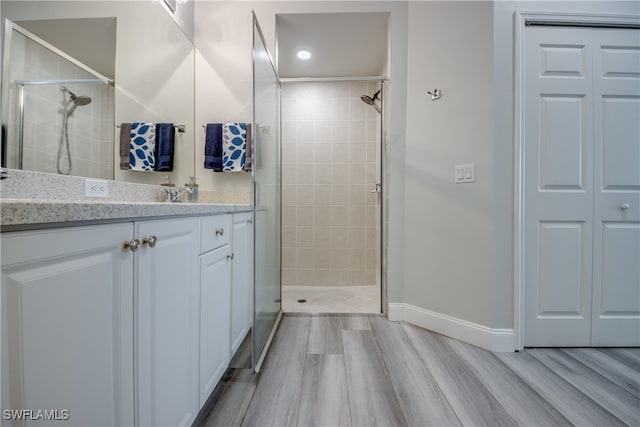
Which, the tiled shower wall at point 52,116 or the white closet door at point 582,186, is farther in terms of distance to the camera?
the white closet door at point 582,186

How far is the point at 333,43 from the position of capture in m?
2.40

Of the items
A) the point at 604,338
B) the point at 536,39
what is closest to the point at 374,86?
the point at 536,39

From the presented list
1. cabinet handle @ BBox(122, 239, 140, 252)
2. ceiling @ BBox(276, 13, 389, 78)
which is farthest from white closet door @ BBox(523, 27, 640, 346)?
Answer: cabinet handle @ BBox(122, 239, 140, 252)

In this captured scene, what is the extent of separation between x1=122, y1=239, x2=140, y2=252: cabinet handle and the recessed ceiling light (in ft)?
8.11

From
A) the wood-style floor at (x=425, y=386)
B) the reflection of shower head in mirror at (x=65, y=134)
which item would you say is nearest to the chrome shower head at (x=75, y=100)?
the reflection of shower head in mirror at (x=65, y=134)

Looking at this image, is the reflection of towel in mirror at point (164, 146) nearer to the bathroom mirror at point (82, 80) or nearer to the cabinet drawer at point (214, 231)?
the bathroom mirror at point (82, 80)

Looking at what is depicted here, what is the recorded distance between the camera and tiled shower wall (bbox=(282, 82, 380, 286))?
3031 mm

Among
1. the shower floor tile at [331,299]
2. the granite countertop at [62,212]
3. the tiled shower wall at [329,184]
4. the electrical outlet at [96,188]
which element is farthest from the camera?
the tiled shower wall at [329,184]

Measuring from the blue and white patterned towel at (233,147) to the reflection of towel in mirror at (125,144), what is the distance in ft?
2.06

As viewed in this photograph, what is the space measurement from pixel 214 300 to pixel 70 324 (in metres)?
0.64

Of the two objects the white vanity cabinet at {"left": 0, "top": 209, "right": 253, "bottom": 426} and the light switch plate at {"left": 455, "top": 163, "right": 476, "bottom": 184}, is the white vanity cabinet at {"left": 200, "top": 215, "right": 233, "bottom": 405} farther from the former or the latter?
the light switch plate at {"left": 455, "top": 163, "right": 476, "bottom": 184}

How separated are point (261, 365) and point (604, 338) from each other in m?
2.10

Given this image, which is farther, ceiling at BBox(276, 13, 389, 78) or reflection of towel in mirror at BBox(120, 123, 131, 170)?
ceiling at BBox(276, 13, 389, 78)

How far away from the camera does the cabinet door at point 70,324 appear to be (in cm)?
43
